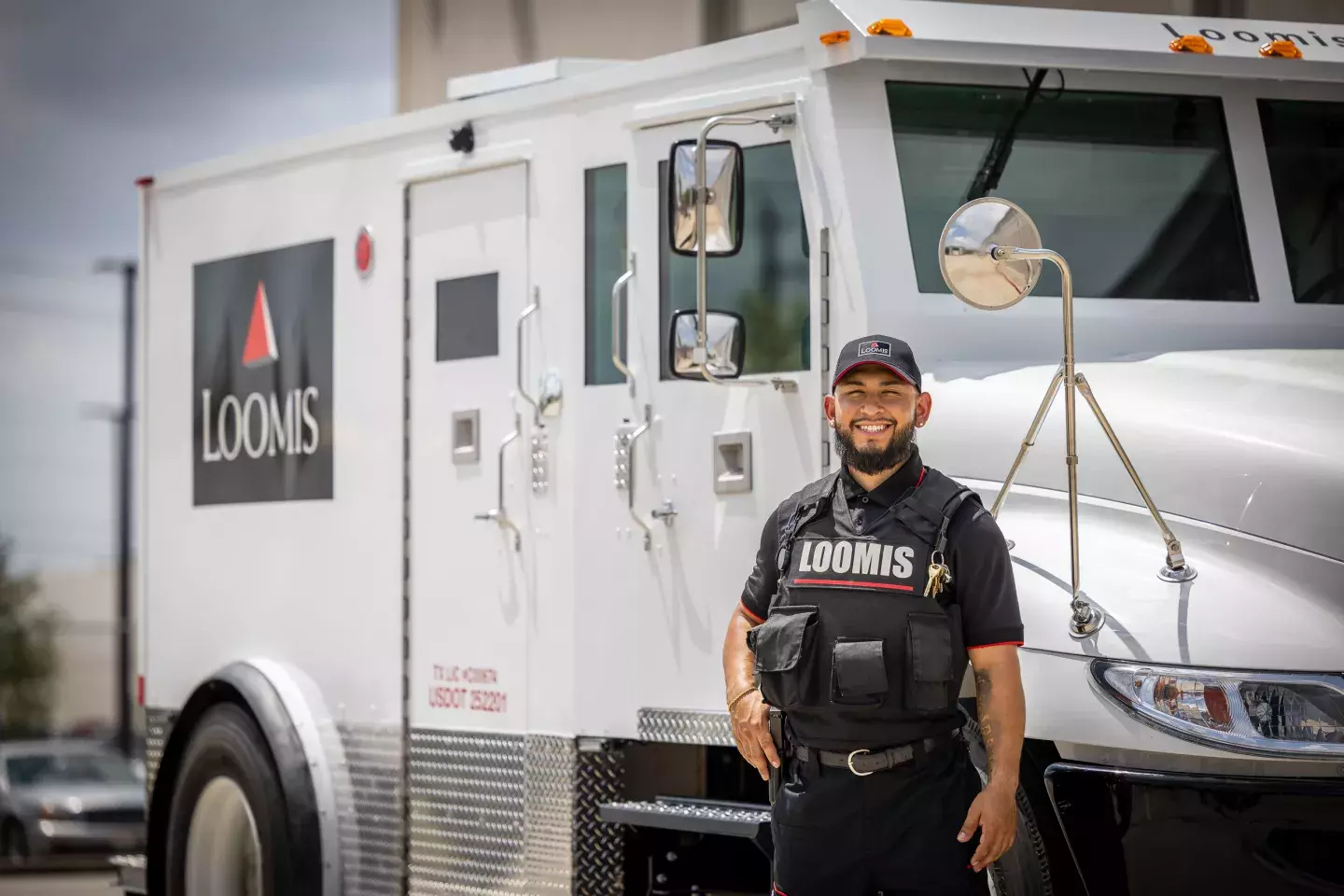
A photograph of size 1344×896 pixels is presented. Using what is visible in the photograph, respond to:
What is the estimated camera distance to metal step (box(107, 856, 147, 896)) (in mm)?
7586

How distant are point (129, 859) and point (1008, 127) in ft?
15.1

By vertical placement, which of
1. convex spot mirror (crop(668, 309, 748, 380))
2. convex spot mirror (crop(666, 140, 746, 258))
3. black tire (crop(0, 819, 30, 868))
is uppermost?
convex spot mirror (crop(666, 140, 746, 258))

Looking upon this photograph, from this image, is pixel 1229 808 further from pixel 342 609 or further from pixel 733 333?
pixel 342 609

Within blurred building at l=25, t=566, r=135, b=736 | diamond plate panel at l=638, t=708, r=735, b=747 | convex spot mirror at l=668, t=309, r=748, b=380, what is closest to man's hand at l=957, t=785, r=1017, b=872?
diamond plate panel at l=638, t=708, r=735, b=747

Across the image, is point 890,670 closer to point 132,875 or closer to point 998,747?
point 998,747

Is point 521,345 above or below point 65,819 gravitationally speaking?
above

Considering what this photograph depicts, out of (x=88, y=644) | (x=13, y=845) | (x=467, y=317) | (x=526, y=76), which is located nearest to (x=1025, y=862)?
(x=467, y=317)

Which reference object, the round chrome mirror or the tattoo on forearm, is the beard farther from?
the round chrome mirror

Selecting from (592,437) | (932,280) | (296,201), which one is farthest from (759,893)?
(296,201)

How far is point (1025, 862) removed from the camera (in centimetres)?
438

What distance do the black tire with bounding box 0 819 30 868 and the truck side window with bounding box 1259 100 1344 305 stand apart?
17.3 metres

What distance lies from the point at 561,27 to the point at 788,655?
22.5 feet

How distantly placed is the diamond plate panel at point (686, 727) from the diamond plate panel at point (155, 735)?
106 inches

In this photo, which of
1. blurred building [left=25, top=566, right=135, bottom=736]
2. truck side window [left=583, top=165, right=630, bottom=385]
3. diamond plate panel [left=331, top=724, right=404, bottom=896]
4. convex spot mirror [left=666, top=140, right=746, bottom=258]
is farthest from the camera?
blurred building [left=25, top=566, right=135, bottom=736]
